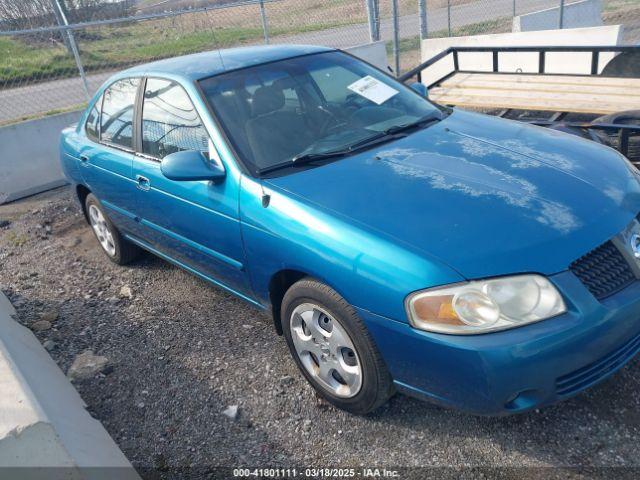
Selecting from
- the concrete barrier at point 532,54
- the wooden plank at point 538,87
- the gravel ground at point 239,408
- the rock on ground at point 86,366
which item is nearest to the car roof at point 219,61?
the gravel ground at point 239,408

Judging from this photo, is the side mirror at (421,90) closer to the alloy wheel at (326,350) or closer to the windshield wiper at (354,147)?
the windshield wiper at (354,147)

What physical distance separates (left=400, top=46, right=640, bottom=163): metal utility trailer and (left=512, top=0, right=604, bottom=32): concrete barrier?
5.38 meters

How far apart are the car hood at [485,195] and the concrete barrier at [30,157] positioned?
573 centimetres

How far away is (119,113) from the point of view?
4219 millimetres

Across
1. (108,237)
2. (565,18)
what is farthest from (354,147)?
(565,18)

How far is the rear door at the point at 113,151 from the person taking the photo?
402cm

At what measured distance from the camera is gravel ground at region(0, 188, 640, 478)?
253 cm

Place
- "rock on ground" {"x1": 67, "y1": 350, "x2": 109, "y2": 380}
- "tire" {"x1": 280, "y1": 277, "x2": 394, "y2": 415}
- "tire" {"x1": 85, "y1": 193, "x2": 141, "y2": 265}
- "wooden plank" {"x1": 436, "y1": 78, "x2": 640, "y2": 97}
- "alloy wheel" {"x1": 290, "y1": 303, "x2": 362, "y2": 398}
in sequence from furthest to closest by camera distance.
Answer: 1. "wooden plank" {"x1": 436, "y1": 78, "x2": 640, "y2": 97}
2. "tire" {"x1": 85, "y1": 193, "x2": 141, "y2": 265}
3. "rock on ground" {"x1": 67, "y1": 350, "x2": 109, "y2": 380}
4. "alloy wheel" {"x1": 290, "y1": 303, "x2": 362, "y2": 398}
5. "tire" {"x1": 280, "y1": 277, "x2": 394, "y2": 415}

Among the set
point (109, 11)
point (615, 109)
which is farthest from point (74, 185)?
point (109, 11)

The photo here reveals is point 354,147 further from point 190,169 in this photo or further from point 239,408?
point 239,408

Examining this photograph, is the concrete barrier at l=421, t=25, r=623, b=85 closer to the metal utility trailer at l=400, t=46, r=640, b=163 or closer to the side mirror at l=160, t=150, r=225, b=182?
the metal utility trailer at l=400, t=46, r=640, b=163

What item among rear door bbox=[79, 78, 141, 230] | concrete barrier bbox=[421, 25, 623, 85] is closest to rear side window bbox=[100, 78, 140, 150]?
rear door bbox=[79, 78, 141, 230]

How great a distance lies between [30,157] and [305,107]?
17.9ft

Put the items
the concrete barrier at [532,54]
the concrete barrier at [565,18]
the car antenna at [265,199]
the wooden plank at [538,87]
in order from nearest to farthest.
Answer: the car antenna at [265,199]
the wooden plank at [538,87]
the concrete barrier at [532,54]
the concrete barrier at [565,18]
